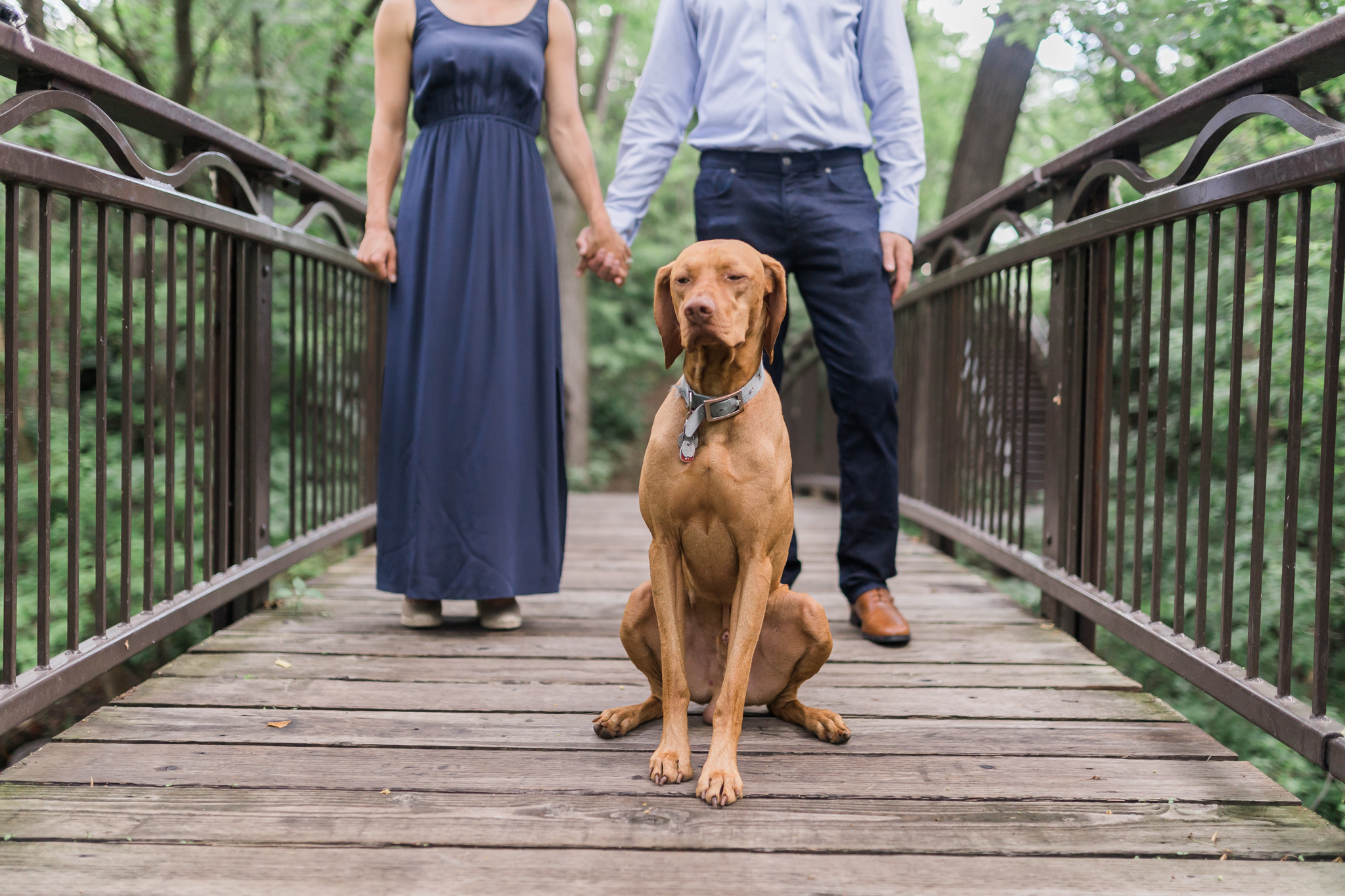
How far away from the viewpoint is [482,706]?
2.17 metres

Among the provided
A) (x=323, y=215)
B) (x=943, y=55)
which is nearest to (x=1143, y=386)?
(x=323, y=215)

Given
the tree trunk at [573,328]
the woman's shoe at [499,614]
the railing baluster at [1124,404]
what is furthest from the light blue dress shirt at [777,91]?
the tree trunk at [573,328]

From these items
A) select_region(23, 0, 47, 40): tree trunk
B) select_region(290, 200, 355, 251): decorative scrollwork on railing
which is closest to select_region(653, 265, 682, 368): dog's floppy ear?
select_region(290, 200, 355, 251): decorative scrollwork on railing

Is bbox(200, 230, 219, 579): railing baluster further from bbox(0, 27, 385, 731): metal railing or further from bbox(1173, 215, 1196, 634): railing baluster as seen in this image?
bbox(1173, 215, 1196, 634): railing baluster

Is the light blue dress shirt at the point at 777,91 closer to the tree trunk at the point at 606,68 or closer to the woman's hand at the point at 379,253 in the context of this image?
the woman's hand at the point at 379,253

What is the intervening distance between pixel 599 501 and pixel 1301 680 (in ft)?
12.2

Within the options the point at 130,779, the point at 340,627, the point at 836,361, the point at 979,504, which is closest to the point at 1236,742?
the point at 979,504

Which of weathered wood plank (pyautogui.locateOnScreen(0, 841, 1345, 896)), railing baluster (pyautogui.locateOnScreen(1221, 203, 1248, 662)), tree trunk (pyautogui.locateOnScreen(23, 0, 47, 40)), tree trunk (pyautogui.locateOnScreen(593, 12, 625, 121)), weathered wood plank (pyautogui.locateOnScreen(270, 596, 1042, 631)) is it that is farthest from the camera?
tree trunk (pyautogui.locateOnScreen(593, 12, 625, 121))

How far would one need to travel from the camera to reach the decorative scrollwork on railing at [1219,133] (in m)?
1.58

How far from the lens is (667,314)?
6.31 ft

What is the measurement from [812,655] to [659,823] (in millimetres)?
533

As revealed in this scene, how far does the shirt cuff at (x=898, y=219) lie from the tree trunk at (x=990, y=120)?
3550 millimetres

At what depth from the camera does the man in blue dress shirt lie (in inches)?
107

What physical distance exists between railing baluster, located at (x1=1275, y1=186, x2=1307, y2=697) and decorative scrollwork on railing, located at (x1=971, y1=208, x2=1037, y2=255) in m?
1.41
